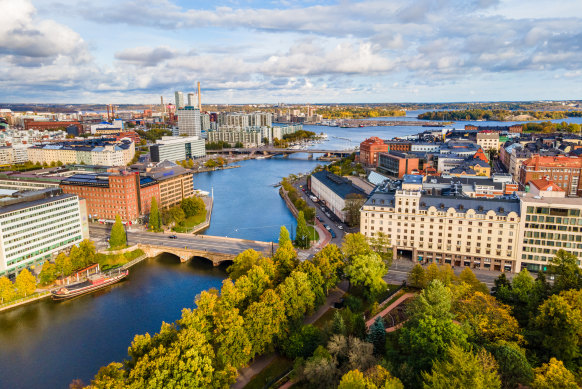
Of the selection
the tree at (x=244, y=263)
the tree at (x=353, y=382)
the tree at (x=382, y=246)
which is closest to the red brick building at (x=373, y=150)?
the tree at (x=382, y=246)

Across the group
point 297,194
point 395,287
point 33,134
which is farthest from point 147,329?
point 33,134

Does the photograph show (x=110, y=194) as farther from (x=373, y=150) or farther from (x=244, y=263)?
(x=373, y=150)

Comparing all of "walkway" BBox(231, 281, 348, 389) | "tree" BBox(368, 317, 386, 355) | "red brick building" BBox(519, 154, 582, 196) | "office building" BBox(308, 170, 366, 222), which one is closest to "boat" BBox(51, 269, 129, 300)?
"walkway" BBox(231, 281, 348, 389)

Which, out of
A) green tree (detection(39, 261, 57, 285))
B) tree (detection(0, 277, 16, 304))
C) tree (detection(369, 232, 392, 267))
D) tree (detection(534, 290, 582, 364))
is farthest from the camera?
tree (detection(369, 232, 392, 267))

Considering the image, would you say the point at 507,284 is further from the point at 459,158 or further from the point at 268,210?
the point at 459,158

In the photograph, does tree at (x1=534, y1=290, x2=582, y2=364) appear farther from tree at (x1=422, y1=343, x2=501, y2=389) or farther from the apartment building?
the apartment building

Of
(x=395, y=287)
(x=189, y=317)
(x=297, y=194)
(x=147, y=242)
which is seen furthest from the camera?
(x=297, y=194)

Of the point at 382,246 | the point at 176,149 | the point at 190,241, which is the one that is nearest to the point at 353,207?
the point at 382,246
